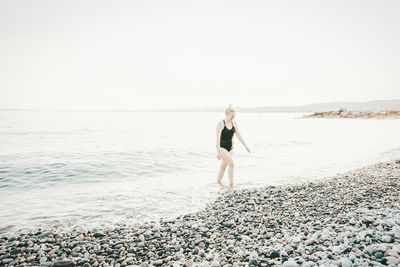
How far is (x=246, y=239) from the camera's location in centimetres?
536

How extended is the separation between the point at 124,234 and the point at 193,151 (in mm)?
15954

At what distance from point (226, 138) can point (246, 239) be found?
555cm

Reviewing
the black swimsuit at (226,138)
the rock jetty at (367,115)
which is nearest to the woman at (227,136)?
the black swimsuit at (226,138)

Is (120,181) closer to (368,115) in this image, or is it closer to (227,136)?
(227,136)

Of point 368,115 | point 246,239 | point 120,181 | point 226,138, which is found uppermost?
point 368,115

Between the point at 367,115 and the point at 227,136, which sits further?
the point at 367,115

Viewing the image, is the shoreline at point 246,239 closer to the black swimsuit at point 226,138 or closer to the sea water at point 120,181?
the sea water at point 120,181

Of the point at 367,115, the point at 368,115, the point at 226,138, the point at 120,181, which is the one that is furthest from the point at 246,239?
the point at 367,115

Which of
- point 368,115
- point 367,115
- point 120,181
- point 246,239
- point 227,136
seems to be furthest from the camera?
point 367,115

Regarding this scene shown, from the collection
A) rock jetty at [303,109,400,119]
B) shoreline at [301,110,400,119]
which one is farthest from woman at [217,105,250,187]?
Answer: rock jetty at [303,109,400,119]

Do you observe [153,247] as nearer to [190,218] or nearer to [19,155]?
[190,218]

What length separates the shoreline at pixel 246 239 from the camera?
14.9 ft

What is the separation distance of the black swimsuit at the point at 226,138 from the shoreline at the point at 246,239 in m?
3.26

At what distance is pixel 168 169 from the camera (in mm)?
15133
